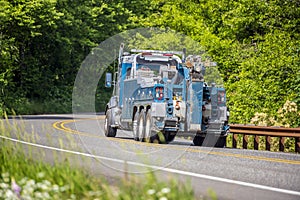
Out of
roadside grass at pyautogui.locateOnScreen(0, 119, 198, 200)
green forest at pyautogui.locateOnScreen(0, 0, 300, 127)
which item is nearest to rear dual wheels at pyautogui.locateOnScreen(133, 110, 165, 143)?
green forest at pyautogui.locateOnScreen(0, 0, 300, 127)

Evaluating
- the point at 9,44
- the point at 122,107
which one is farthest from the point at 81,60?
the point at 122,107

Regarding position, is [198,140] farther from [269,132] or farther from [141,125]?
[141,125]

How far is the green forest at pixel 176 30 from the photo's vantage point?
27172 millimetres

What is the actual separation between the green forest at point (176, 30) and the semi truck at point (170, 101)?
5.20 m

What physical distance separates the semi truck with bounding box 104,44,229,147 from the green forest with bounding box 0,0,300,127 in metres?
5.20

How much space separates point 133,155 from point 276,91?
13.6 m

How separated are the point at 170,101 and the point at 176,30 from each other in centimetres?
2485

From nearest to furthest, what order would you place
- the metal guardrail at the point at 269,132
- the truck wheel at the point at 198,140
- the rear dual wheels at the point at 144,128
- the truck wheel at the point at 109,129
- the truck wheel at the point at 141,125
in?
the rear dual wheels at the point at 144,128
the truck wheel at the point at 141,125
the metal guardrail at the point at 269,132
the truck wheel at the point at 198,140
the truck wheel at the point at 109,129

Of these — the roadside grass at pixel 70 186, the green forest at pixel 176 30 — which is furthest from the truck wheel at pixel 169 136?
the roadside grass at pixel 70 186

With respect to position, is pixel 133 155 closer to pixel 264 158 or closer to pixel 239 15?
pixel 264 158

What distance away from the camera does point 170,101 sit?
18.0m

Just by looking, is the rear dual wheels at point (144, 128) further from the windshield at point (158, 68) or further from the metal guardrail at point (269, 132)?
the metal guardrail at point (269, 132)

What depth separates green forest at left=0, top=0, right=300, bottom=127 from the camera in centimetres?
2717

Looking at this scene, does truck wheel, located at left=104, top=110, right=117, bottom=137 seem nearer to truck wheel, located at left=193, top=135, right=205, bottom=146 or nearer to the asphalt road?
truck wheel, located at left=193, top=135, right=205, bottom=146
